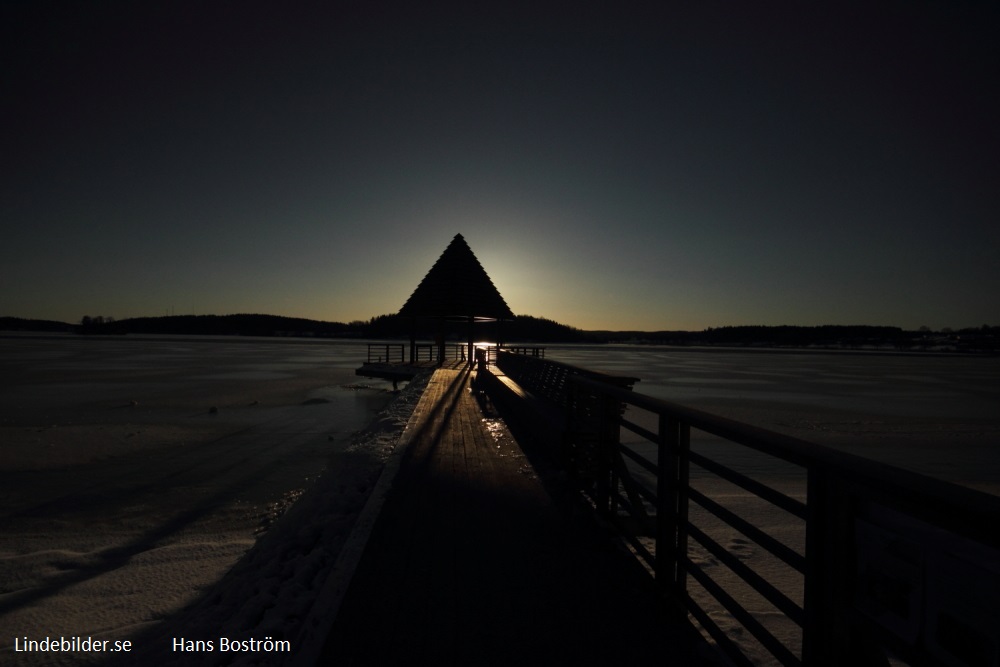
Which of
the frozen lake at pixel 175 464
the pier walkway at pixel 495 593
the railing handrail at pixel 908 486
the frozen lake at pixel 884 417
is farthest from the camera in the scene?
the frozen lake at pixel 884 417

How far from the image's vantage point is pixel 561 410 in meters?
7.79

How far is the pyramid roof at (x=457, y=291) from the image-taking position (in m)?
19.2

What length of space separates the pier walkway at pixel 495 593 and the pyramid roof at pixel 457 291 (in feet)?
47.9

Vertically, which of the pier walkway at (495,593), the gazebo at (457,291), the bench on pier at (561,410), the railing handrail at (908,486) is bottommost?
the pier walkway at (495,593)

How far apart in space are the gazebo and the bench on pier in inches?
265

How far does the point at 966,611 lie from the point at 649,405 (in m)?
2.03

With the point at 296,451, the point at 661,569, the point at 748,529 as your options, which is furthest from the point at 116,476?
the point at 748,529

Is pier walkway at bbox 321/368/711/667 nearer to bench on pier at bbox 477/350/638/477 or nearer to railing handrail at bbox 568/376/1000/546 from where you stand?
bench on pier at bbox 477/350/638/477

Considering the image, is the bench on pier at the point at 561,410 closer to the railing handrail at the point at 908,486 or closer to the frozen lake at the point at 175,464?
the frozen lake at the point at 175,464

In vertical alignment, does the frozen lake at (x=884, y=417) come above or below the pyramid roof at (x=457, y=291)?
below

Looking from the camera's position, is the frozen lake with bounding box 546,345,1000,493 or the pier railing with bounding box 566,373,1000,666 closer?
the pier railing with bounding box 566,373,1000,666

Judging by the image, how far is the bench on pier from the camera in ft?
16.9

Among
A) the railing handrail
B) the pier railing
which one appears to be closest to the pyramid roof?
the pier railing

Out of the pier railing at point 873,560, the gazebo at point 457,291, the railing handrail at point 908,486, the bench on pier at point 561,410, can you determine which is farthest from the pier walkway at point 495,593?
the gazebo at point 457,291
